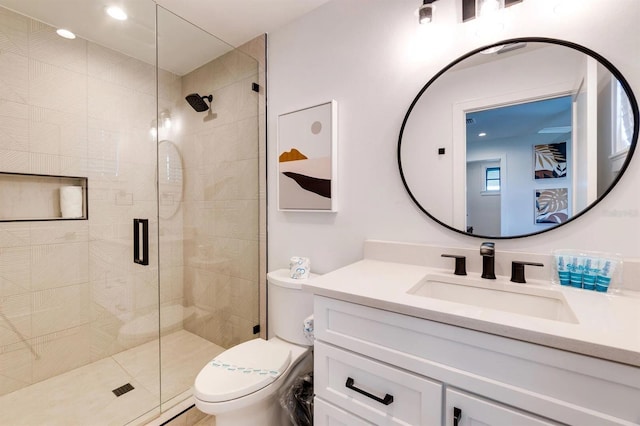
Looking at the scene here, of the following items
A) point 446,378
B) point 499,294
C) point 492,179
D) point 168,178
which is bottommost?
point 446,378

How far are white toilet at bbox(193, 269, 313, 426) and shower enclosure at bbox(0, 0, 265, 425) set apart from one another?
566mm

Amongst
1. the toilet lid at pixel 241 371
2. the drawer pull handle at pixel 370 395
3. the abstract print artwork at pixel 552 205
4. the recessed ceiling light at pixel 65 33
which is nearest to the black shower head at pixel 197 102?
the recessed ceiling light at pixel 65 33

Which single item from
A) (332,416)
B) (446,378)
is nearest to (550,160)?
(446,378)

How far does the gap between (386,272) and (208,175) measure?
1.62 meters

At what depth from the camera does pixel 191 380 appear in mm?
1788

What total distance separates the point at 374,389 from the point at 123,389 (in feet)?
5.71

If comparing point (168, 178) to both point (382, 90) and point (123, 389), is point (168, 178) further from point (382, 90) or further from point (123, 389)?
point (382, 90)

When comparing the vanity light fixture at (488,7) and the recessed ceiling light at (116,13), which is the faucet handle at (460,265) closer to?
the vanity light fixture at (488,7)

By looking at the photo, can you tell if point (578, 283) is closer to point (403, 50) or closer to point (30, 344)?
point (403, 50)

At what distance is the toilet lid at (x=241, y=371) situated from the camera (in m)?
1.12

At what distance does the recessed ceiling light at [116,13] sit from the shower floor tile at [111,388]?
2.28 meters

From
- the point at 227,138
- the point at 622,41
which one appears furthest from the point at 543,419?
the point at 227,138

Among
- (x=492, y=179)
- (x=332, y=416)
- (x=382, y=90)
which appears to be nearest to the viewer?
(x=332, y=416)

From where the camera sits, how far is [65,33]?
181cm
